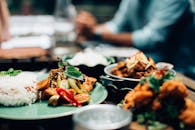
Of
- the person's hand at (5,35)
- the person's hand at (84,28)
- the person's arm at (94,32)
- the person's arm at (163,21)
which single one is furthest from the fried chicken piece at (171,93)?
the person's hand at (84,28)

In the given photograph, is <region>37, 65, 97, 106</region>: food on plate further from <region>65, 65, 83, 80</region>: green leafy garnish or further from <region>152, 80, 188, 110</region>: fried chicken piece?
<region>152, 80, 188, 110</region>: fried chicken piece

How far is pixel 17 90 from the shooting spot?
6.57ft

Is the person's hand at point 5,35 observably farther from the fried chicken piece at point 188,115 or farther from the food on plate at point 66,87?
the fried chicken piece at point 188,115

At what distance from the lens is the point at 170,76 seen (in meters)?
1.80

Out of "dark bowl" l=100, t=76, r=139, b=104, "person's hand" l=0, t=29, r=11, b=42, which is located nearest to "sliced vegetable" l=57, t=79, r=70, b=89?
"dark bowl" l=100, t=76, r=139, b=104

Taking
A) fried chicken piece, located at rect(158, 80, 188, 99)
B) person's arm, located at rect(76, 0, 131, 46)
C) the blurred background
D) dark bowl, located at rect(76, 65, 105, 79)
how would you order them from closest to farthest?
fried chicken piece, located at rect(158, 80, 188, 99) → dark bowl, located at rect(76, 65, 105, 79) → person's arm, located at rect(76, 0, 131, 46) → the blurred background

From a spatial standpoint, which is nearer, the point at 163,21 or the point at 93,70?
the point at 93,70

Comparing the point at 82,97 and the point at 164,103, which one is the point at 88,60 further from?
the point at 164,103

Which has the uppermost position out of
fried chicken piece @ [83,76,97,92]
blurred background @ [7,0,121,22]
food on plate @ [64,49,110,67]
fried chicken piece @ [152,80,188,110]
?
blurred background @ [7,0,121,22]

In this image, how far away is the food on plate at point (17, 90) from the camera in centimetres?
194

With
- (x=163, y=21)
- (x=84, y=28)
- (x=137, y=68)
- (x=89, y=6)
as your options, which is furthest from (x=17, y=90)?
(x=89, y=6)

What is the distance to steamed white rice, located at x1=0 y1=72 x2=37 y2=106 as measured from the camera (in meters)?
1.94

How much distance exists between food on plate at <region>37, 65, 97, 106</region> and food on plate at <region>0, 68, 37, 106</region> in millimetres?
55

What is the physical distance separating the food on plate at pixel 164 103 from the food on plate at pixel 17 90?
60 cm
